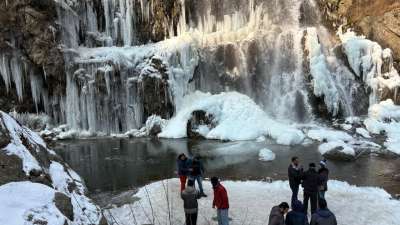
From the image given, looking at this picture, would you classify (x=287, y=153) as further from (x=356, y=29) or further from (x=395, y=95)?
(x=356, y=29)

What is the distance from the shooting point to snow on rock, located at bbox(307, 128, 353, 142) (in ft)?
84.1

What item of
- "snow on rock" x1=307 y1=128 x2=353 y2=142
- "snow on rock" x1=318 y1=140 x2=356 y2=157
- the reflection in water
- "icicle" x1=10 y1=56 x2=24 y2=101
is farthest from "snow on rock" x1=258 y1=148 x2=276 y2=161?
"icicle" x1=10 y1=56 x2=24 y2=101

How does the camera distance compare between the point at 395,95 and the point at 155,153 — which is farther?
the point at 395,95

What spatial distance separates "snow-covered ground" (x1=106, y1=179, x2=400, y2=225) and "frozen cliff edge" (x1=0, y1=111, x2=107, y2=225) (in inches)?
84.8

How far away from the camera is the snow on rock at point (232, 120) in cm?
2795

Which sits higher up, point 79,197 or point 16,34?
point 16,34

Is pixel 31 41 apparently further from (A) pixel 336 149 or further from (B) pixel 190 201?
(B) pixel 190 201

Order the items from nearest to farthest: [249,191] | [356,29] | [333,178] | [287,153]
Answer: [249,191] < [333,178] < [287,153] < [356,29]

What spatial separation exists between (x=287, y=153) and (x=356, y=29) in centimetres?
1557

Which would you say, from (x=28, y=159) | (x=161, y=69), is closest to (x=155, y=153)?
(x=161, y=69)

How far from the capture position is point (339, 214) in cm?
1312

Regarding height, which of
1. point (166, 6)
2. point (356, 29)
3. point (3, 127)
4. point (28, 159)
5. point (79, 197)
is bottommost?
point (79, 197)

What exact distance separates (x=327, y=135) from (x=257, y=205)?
13.5 m

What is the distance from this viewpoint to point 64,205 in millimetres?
8633
